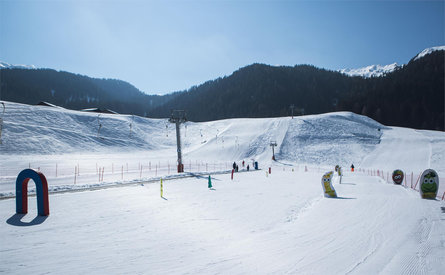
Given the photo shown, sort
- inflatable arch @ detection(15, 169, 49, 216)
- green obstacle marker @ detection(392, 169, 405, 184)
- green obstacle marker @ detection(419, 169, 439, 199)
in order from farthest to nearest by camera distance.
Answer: green obstacle marker @ detection(392, 169, 405, 184)
green obstacle marker @ detection(419, 169, 439, 199)
inflatable arch @ detection(15, 169, 49, 216)

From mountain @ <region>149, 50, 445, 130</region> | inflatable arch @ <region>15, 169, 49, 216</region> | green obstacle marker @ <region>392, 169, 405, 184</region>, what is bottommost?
green obstacle marker @ <region>392, 169, 405, 184</region>

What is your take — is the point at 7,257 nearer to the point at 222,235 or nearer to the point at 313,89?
the point at 222,235

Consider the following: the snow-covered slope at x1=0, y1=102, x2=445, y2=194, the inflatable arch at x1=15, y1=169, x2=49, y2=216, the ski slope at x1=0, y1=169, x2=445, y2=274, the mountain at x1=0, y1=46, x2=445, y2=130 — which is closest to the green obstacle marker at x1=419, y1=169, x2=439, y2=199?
the ski slope at x1=0, y1=169, x2=445, y2=274

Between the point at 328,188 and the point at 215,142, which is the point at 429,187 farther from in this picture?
the point at 215,142

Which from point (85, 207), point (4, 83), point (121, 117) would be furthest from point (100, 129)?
point (4, 83)

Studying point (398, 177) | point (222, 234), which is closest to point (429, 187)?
point (398, 177)

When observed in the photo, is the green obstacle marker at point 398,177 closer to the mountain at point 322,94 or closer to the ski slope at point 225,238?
the ski slope at point 225,238

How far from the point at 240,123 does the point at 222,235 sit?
7289 centimetres

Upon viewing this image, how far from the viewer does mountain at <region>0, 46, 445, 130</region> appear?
379 feet

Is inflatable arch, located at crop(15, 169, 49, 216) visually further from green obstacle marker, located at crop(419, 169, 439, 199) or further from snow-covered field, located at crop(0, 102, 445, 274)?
green obstacle marker, located at crop(419, 169, 439, 199)

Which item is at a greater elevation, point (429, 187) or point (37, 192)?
point (37, 192)

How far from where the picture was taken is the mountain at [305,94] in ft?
379

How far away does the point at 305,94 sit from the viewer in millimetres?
164000

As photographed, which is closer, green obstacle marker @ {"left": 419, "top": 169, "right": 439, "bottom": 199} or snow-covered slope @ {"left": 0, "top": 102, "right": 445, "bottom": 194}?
green obstacle marker @ {"left": 419, "top": 169, "right": 439, "bottom": 199}
